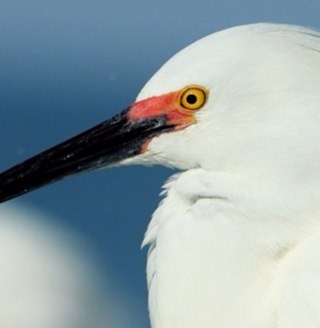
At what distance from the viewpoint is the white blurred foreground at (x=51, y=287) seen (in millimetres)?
6609

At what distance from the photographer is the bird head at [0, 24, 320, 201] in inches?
142

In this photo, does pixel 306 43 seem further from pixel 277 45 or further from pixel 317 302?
pixel 317 302

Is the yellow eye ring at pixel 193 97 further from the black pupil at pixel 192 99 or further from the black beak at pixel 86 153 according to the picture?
the black beak at pixel 86 153

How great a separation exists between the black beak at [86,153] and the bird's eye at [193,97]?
0.11 metres

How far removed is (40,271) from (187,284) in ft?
9.96

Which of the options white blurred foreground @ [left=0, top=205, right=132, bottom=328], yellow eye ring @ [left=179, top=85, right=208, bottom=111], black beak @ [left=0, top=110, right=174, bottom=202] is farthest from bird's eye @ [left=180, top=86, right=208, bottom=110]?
white blurred foreground @ [left=0, top=205, right=132, bottom=328]

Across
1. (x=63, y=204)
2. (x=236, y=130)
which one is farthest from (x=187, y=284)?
(x=63, y=204)

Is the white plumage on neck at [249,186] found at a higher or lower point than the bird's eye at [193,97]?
lower

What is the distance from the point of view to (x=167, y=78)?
146 inches

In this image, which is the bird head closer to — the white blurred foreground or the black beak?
the black beak

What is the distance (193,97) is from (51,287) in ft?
10.3

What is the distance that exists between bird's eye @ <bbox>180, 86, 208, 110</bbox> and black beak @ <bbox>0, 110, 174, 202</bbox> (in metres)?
0.11

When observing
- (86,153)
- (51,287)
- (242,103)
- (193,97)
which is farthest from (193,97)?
(51,287)

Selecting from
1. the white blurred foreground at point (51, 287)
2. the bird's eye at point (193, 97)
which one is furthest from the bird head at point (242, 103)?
the white blurred foreground at point (51, 287)
